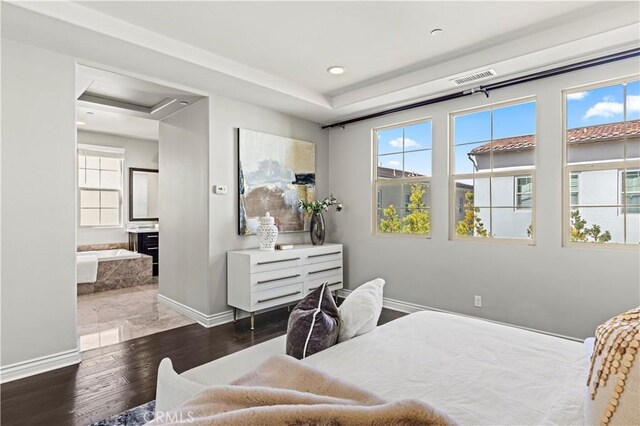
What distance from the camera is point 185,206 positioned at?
407cm

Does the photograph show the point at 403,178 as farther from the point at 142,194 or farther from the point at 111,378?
the point at 142,194

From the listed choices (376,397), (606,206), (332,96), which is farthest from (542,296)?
(332,96)

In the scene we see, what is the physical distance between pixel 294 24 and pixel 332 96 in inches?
66.1

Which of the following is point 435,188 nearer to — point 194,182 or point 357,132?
point 357,132

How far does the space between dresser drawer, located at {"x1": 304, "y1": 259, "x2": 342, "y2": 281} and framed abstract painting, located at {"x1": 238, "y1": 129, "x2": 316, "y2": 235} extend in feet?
1.95

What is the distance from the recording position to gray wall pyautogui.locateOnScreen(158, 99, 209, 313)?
12.4 ft

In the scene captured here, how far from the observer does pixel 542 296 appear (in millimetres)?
3176

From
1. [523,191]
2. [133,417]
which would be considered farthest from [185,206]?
[523,191]

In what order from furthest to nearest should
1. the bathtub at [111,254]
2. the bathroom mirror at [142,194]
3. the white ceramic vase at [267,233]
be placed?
the bathroom mirror at [142,194] < the bathtub at [111,254] < the white ceramic vase at [267,233]

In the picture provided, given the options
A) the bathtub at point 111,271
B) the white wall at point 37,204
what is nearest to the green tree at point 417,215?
the white wall at point 37,204

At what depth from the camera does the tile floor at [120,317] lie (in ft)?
10.9

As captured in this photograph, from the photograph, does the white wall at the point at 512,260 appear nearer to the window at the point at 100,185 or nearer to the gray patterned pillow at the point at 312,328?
the gray patterned pillow at the point at 312,328

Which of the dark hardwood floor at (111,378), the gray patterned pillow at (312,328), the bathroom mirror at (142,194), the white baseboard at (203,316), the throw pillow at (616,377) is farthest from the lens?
the bathroom mirror at (142,194)

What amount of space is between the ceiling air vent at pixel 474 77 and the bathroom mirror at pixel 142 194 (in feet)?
19.8
